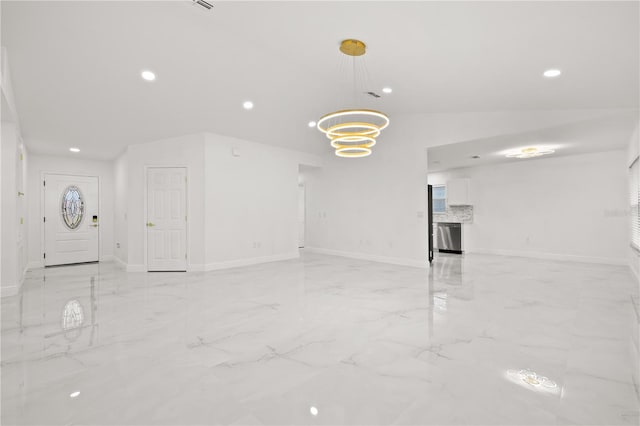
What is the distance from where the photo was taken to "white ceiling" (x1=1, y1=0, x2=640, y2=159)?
3371mm

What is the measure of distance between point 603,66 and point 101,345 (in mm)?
6104

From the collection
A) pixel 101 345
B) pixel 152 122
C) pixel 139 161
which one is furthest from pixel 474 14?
pixel 139 161

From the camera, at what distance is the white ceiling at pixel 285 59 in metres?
3.37

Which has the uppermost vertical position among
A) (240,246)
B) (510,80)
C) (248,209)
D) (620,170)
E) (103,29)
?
(103,29)

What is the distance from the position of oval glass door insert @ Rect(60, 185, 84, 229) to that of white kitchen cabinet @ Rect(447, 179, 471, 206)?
1035 cm

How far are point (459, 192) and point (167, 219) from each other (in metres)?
8.08

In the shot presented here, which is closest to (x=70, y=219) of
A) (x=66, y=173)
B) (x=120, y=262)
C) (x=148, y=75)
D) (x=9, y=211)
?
(x=66, y=173)

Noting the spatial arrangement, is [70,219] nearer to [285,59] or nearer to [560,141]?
[285,59]

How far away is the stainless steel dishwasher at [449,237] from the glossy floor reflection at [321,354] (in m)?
4.72

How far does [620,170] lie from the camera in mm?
7438

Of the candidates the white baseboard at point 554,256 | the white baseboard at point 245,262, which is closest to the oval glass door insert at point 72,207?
the white baseboard at point 245,262

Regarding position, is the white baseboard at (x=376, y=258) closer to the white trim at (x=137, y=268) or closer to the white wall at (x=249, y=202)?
the white wall at (x=249, y=202)

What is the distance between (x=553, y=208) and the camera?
8.38m

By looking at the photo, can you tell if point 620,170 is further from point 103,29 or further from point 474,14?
point 103,29
